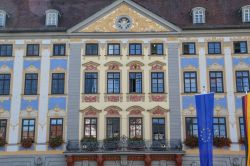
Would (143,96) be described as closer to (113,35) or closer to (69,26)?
(113,35)

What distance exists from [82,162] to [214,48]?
1548 cm

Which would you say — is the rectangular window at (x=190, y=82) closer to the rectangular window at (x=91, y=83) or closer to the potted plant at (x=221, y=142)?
the potted plant at (x=221, y=142)

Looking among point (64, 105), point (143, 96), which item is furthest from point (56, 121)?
point (143, 96)

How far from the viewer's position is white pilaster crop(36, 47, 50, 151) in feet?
133

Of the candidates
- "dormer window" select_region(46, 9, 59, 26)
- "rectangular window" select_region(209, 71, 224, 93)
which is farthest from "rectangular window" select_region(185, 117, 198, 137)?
"dormer window" select_region(46, 9, 59, 26)

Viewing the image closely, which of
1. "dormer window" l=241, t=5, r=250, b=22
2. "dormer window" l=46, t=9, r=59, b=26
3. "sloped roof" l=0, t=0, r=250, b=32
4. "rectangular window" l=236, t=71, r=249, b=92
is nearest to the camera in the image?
"rectangular window" l=236, t=71, r=249, b=92

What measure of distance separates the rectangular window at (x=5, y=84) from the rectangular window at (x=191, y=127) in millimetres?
15987

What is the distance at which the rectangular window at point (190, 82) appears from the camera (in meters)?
41.8

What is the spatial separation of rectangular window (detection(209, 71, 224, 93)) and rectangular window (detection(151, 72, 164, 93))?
4.33 metres

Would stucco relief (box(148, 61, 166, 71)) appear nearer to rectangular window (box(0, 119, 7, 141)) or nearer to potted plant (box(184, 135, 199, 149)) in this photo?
potted plant (box(184, 135, 199, 149))

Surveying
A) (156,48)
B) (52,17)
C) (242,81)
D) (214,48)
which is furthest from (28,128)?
(242,81)

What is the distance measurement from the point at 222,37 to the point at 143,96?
356 inches

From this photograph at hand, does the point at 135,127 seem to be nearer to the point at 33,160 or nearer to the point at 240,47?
the point at 33,160

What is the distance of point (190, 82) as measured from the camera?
4203cm
